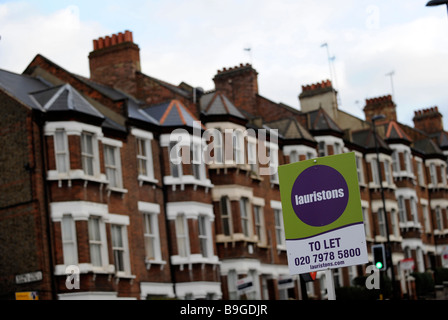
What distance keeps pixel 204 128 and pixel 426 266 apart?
92.8ft

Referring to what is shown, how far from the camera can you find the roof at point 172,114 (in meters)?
37.0

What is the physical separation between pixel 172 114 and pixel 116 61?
6230 mm

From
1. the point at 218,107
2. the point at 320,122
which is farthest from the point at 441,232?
the point at 218,107

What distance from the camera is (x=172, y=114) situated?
1478 inches

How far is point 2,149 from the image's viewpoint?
3127 cm

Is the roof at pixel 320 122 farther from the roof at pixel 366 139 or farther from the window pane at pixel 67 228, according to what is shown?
the window pane at pixel 67 228

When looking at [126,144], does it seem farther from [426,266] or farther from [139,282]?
[426,266]

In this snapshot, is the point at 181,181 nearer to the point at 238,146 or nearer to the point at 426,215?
the point at 238,146

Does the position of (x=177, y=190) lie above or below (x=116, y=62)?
below

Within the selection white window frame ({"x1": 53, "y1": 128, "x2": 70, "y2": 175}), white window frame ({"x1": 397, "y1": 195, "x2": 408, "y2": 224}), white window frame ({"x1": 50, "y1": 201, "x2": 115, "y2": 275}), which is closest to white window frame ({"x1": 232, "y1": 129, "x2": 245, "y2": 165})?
white window frame ({"x1": 50, "y1": 201, "x2": 115, "y2": 275})

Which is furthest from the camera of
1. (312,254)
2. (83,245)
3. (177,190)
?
(177,190)

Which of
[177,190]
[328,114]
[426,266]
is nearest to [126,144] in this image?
[177,190]

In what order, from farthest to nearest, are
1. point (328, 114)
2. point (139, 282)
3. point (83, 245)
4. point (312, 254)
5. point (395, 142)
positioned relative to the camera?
point (395, 142), point (328, 114), point (139, 282), point (83, 245), point (312, 254)
